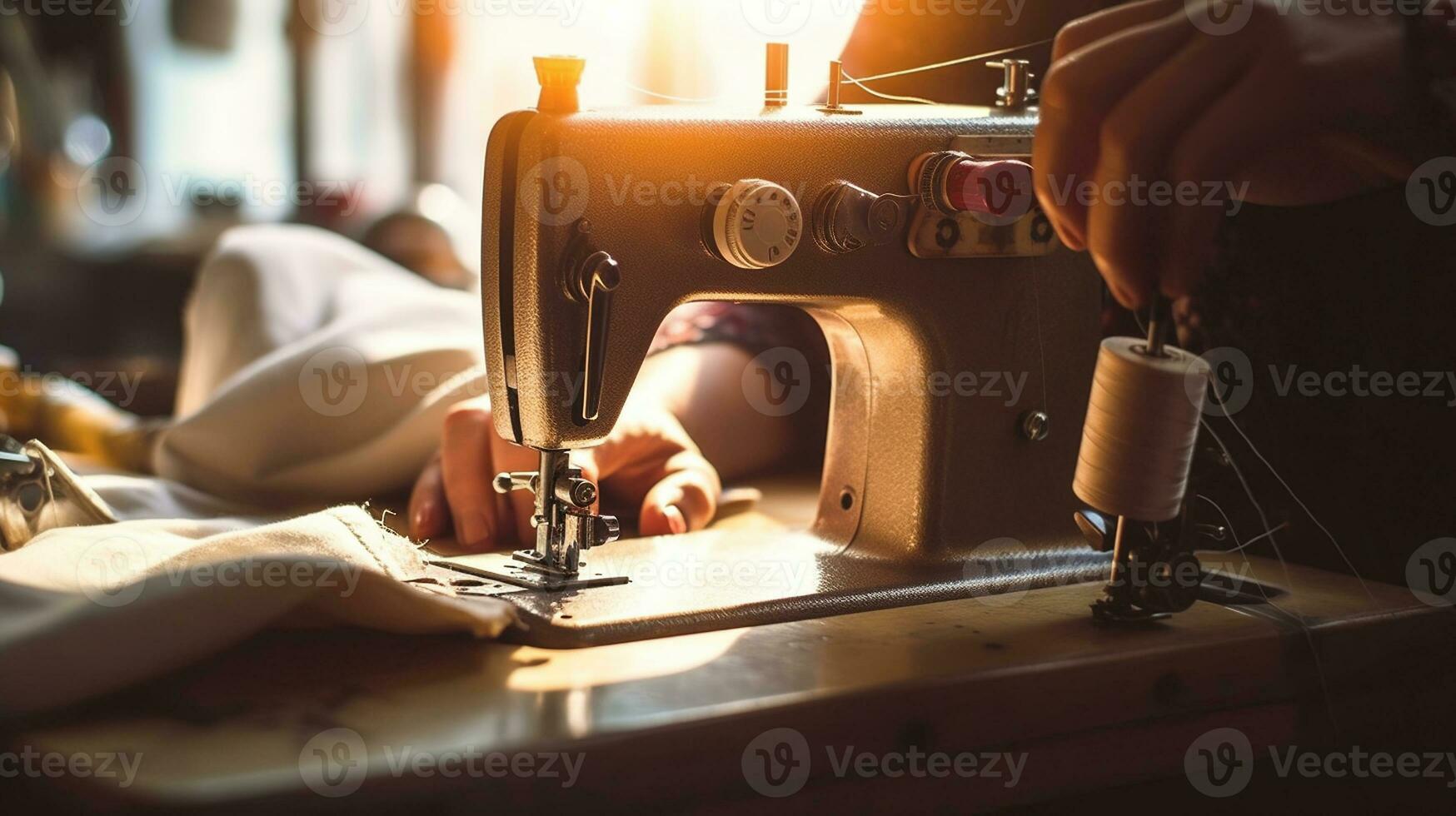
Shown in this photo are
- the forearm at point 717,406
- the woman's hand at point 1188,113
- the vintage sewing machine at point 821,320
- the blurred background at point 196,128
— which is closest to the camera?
the woman's hand at point 1188,113

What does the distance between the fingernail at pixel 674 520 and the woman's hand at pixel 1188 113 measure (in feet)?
1.43

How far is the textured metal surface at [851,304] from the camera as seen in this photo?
2.98 feet

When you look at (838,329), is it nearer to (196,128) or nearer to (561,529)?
A: (561,529)

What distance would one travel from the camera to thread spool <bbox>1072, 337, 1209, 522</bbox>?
834mm

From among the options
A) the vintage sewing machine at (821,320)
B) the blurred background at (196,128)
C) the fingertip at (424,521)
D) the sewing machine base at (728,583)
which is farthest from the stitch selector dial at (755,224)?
the blurred background at (196,128)

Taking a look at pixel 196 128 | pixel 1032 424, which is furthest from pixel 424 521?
pixel 196 128

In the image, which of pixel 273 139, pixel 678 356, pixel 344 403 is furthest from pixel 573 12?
pixel 273 139

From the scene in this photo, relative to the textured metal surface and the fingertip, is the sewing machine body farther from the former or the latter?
the fingertip

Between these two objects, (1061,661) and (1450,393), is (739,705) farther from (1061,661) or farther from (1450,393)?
(1450,393)

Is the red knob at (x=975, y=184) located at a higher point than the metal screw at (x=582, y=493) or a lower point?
higher

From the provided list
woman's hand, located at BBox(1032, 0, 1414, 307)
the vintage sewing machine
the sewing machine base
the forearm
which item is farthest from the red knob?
the forearm

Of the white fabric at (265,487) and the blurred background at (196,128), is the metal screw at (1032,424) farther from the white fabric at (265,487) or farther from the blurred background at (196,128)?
the blurred background at (196,128)

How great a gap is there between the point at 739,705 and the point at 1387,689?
0.57 m

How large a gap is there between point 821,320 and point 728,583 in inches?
10.3
